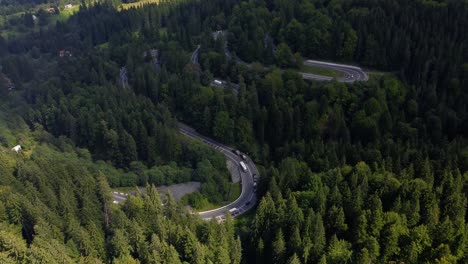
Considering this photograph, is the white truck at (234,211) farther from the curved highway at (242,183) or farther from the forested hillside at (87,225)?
the forested hillside at (87,225)

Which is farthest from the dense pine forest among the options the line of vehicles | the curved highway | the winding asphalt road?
the line of vehicles

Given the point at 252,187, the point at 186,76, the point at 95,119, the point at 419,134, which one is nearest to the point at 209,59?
the point at 186,76

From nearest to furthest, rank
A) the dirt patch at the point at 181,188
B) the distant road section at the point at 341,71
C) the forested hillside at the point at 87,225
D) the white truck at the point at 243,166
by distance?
1. the forested hillside at the point at 87,225
2. the dirt patch at the point at 181,188
3. the white truck at the point at 243,166
4. the distant road section at the point at 341,71


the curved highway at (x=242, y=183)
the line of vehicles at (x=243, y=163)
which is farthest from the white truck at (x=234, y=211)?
the line of vehicles at (x=243, y=163)

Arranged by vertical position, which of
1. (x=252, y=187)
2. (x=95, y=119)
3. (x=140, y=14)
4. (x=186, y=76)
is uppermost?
(x=140, y=14)

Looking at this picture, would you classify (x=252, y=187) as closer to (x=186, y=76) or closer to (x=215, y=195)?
(x=215, y=195)

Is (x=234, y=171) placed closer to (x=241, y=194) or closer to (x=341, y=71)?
(x=241, y=194)
